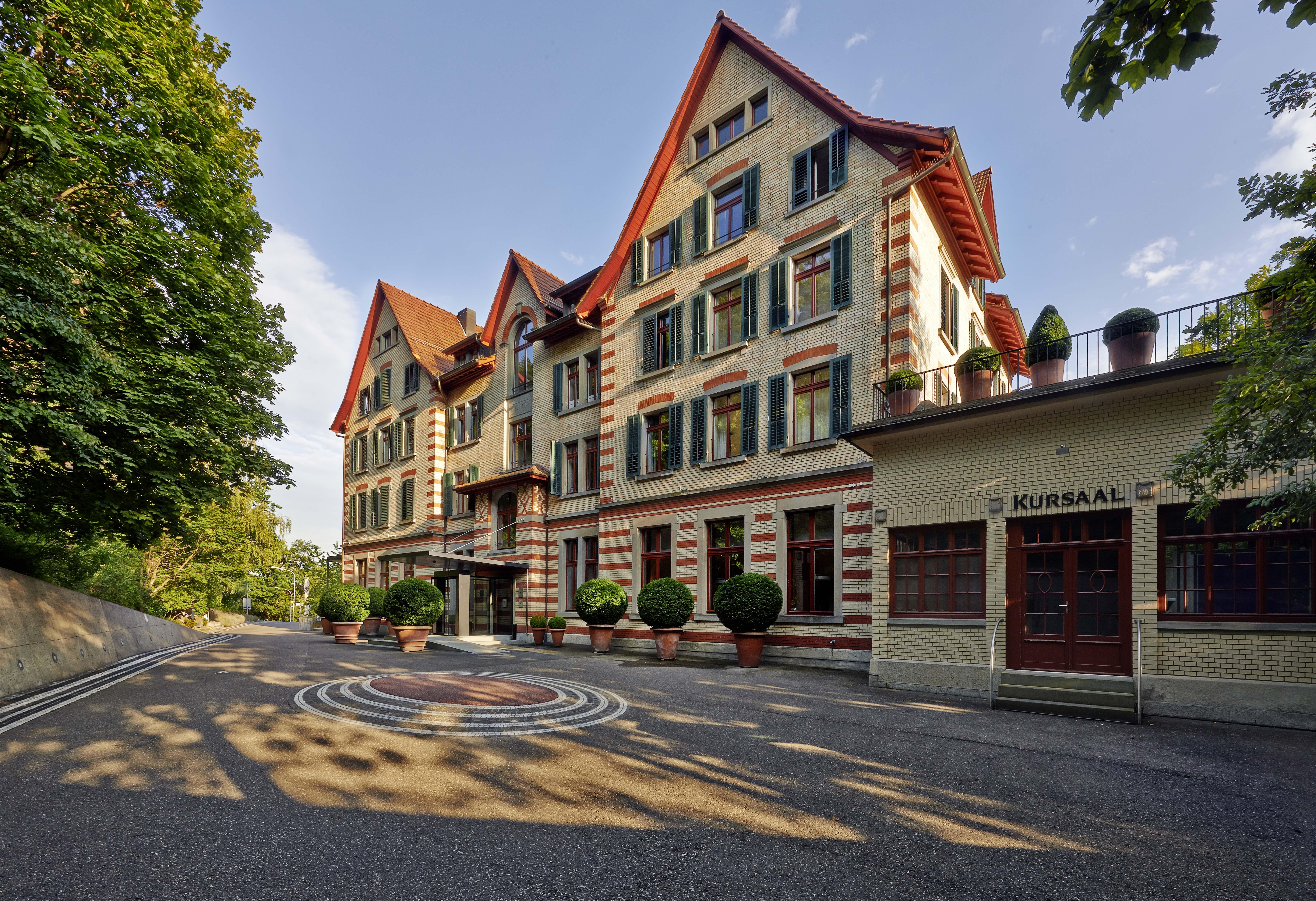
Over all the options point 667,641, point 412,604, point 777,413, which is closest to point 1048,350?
point 777,413

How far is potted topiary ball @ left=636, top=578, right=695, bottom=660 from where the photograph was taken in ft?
57.8

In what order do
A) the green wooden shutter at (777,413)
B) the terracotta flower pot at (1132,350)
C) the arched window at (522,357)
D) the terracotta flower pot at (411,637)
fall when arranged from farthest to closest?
the arched window at (522,357), the terracotta flower pot at (411,637), the green wooden shutter at (777,413), the terracotta flower pot at (1132,350)

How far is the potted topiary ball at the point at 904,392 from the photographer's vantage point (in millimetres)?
13477

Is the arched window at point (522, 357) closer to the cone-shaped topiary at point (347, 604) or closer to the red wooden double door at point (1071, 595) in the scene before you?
the cone-shaped topiary at point (347, 604)

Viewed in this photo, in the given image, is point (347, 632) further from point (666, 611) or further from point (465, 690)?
point (465, 690)

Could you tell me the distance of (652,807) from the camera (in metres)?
5.74

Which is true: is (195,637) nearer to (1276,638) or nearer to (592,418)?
(592,418)

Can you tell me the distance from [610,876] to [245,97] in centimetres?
1831

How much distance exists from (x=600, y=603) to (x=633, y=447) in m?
5.04

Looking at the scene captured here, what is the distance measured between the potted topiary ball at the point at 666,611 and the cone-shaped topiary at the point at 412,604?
764 centimetres

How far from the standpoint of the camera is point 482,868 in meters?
4.43

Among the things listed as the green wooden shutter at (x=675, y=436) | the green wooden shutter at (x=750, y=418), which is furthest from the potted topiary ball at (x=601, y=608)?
the green wooden shutter at (x=750, y=418)

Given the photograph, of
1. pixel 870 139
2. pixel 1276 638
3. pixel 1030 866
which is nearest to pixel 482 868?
pixel 1030 866

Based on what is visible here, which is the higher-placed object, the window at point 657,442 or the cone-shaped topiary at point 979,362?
the cone-shaped topiary at point 979,362
